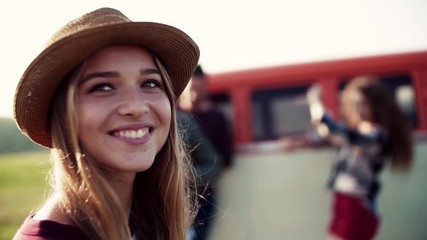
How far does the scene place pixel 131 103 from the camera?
4.91 feet

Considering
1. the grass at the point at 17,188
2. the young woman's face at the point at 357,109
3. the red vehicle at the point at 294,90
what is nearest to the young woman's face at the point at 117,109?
the grass at the point at 17,188

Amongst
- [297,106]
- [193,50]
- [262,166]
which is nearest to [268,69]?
[297,106]

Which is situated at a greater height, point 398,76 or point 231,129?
point 398,76

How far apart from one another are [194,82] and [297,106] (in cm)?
100

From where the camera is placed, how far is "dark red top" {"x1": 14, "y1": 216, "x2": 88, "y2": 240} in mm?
1294

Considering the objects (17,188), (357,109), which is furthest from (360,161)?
(17,188)

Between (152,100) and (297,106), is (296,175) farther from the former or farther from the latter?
(152,100)

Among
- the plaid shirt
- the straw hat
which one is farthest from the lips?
the plaid shirt

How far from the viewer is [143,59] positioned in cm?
159

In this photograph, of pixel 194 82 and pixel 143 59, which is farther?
pixel 194 82

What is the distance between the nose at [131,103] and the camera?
1.49 m

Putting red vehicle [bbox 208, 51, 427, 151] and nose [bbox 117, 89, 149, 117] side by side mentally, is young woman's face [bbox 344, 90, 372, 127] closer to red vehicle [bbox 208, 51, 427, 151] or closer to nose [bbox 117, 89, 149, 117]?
red vehicle [bbox 208, 51, 427, 151]

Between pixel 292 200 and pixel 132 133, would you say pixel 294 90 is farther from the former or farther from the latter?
pixel 132 133

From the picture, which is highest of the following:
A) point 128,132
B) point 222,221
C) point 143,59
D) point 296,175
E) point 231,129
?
point 143,59
